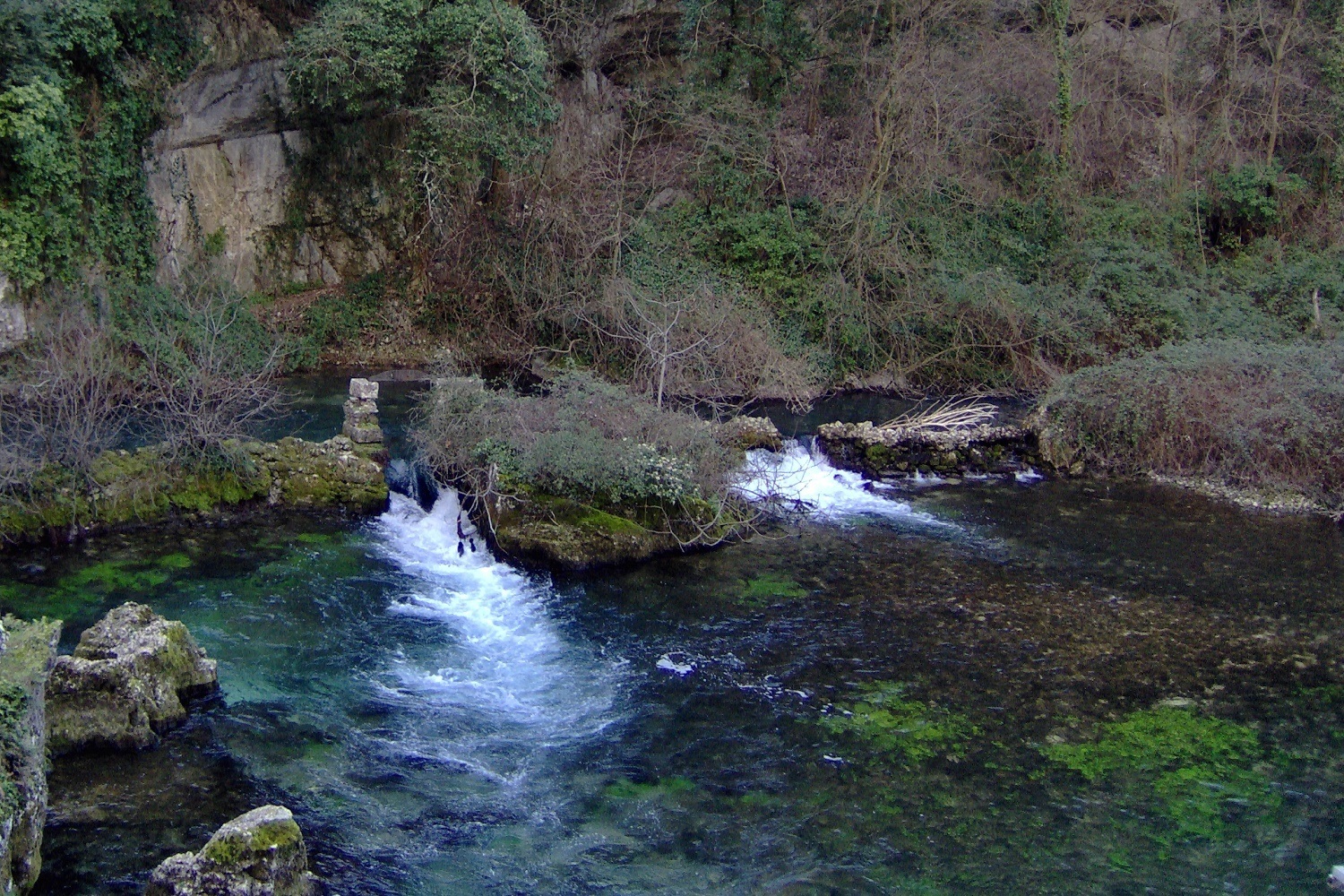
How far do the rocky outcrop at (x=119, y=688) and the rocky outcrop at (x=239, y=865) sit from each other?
2.06 m

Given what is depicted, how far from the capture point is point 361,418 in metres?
14.2

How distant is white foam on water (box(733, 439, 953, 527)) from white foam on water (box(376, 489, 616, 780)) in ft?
11.9

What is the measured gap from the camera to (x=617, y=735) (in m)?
8.66

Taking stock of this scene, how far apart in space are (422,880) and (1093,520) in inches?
418

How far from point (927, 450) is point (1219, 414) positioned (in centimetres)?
438

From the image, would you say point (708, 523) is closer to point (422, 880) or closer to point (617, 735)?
point (617, 735)

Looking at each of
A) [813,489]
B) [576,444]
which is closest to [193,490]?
[576,444]

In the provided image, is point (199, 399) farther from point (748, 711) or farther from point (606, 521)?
point (748, 711)

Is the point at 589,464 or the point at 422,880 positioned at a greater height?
the point at 589,464

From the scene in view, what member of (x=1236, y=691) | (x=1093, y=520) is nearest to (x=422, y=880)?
(x=1236, y=691)

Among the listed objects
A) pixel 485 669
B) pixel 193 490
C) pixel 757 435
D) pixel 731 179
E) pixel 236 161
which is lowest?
pixel 485 669

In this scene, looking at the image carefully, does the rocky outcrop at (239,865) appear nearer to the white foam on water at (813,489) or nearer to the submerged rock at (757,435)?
the white foam on water at (813,489)

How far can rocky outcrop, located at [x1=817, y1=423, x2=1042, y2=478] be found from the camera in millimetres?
16188

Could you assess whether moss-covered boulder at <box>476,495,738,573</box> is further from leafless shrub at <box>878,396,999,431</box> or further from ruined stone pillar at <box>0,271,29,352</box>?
ruined stone pillar at <box>0,271,29,352</box>
